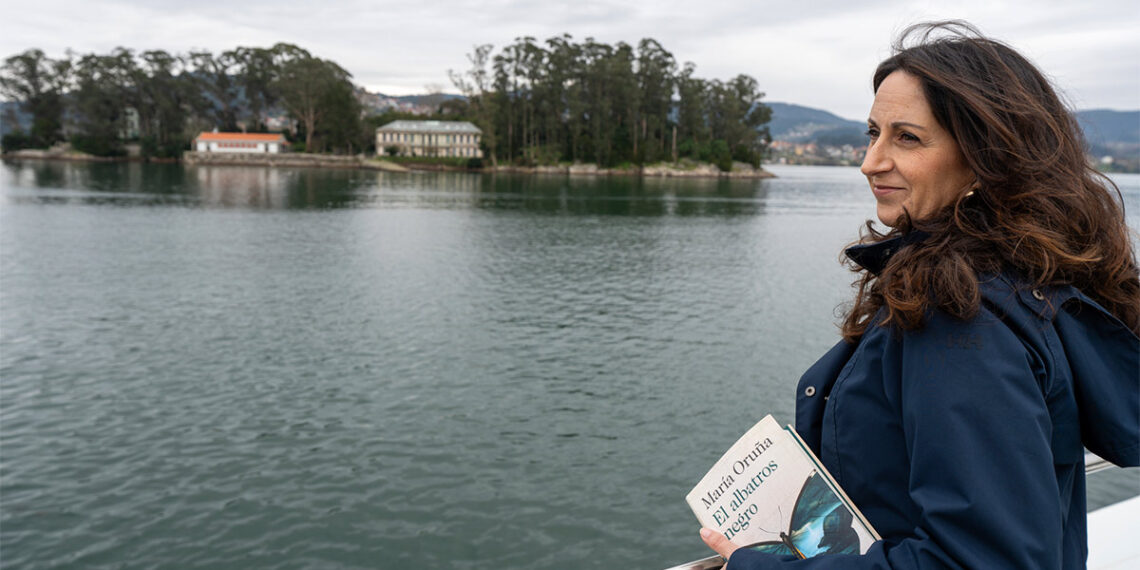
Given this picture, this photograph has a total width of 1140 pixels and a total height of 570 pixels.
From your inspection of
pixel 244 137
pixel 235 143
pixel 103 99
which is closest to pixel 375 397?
pixel 235 143

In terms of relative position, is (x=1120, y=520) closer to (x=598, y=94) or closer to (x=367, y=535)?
(x=367, y=535)

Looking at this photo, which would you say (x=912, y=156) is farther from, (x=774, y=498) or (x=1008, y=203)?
(x=774, y=498)

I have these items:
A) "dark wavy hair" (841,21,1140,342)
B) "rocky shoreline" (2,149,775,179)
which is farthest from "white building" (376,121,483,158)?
"dark wavy hair" (841,21,1140,342)

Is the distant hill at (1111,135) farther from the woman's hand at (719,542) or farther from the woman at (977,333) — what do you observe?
the woman's hand at (719,542)

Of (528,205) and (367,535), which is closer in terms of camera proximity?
(367,535)

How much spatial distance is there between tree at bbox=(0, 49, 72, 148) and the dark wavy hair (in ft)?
371

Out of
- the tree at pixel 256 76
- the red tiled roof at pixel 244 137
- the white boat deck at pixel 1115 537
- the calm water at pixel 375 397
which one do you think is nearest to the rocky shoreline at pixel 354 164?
the red tiled roof at pixel 244 137

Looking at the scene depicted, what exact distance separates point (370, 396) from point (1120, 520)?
350 inches

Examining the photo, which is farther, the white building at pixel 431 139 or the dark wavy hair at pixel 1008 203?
the white building at pixel 431 139

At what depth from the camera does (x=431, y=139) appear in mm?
94500

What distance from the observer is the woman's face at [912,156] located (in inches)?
49.3

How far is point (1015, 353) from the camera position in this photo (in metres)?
1.03

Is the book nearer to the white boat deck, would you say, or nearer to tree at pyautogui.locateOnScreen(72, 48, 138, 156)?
the white boat deck

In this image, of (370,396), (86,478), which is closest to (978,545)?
(86,478)
